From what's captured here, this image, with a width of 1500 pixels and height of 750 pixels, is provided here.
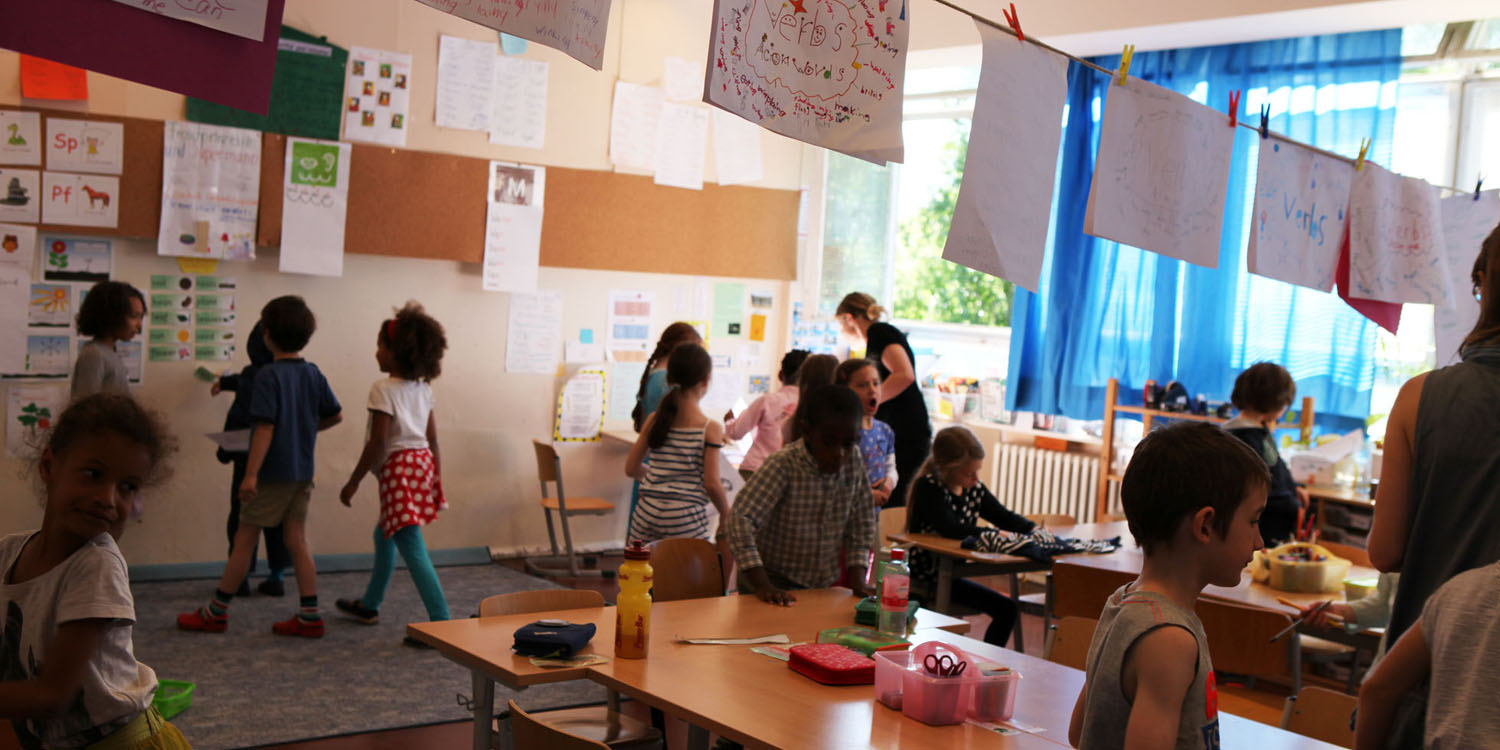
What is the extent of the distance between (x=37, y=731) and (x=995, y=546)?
3062mm

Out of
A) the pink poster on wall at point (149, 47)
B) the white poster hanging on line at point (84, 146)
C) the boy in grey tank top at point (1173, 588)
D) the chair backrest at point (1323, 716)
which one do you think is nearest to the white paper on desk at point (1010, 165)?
the chair backrest at point (1323, 716)

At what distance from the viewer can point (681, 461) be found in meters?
4.30

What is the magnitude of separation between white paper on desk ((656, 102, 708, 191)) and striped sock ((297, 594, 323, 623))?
2982 millimetres

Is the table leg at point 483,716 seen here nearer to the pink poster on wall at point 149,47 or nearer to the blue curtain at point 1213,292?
the pink poster on wall at point 149,47

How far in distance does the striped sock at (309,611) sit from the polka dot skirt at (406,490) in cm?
47

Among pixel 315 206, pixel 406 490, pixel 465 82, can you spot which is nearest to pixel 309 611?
pixel 406 490

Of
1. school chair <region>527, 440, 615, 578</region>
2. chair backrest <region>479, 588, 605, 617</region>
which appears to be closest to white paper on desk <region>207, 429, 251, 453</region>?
school chair <region>527, 440, 615, 578</region>

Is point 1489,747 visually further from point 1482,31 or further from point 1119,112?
point 1482,31

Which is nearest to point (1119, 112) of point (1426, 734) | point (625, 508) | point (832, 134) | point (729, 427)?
point (832, 134)

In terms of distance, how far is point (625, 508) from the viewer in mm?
6863

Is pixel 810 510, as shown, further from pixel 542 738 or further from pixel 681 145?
pixel 681 145

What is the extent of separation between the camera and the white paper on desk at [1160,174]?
11.1 feet

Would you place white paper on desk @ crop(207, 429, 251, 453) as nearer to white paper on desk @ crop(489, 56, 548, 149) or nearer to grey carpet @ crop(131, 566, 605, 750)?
grey carpet @ crop(131, 566, 605, 750)

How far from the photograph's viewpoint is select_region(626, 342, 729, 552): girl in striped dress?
168 inches
